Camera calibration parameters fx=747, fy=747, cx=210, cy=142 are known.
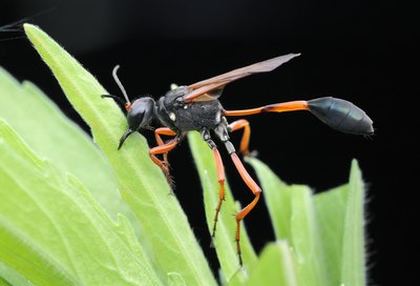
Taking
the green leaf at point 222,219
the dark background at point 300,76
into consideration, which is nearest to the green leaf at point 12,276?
the green leaf at point 222,219

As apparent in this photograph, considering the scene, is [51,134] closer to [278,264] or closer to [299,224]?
[299,224]

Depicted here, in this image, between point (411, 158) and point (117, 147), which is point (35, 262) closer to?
point (117, 147)

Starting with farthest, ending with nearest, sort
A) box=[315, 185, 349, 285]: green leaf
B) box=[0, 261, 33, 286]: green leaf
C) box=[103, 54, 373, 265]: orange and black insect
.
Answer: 1. box=[103, 54, 373, 265]: orange and black insect
2. box=[315, 185, 349, 285]: green leaf
3. box=[0, 261, 33, 286]: green leaf

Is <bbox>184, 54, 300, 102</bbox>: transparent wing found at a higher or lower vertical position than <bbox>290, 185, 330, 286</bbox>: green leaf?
higher

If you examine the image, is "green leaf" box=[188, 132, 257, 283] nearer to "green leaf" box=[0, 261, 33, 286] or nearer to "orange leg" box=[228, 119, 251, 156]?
"green leaf" box=[0, 261, 33, 286]

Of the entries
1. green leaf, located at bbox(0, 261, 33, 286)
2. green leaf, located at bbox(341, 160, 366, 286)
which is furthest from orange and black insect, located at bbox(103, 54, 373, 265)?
green leaf, located at bbox(0, 261, 33, 286)

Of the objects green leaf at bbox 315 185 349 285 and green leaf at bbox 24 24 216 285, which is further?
green leaf at bbox 315 185 349 285
